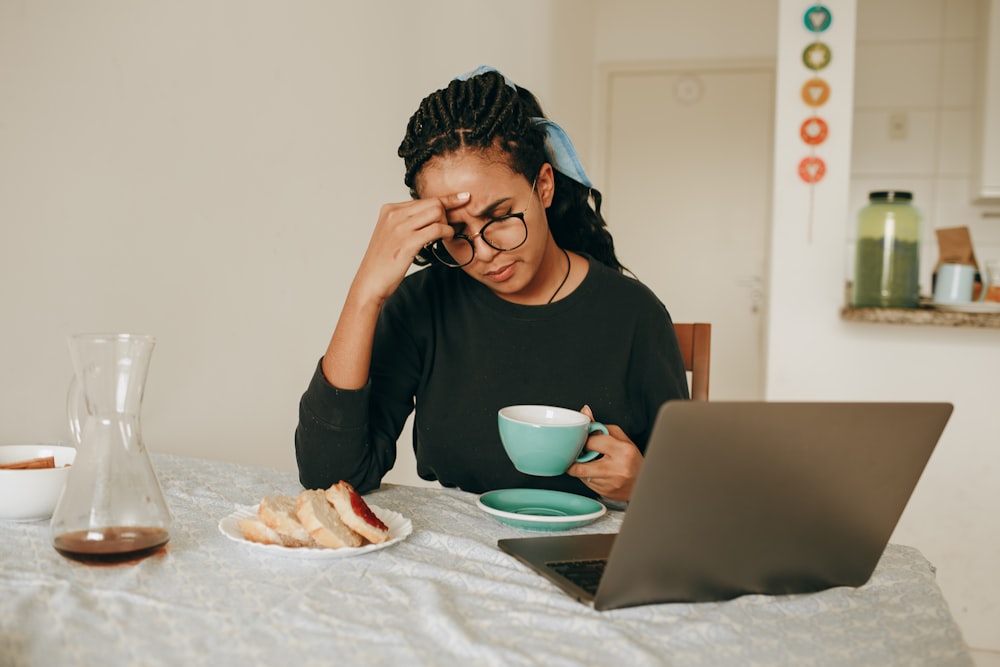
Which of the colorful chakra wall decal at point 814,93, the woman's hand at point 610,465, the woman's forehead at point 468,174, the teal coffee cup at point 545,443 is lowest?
the woman's hand at point 610,465

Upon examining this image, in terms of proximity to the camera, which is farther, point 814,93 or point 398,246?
point 814,93

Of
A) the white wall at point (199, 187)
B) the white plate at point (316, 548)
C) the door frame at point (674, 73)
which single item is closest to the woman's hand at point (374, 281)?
the white plate at point (316, 548)

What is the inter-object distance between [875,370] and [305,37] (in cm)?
187

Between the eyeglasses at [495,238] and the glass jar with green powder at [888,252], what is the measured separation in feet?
4.91

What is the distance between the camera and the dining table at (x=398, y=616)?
2.21ft

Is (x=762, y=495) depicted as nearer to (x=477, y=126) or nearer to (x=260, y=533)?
(x=260, y=533)

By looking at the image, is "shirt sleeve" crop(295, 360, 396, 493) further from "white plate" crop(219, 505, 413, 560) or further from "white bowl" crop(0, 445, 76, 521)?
"white bowl" crop(0, 445, 76, 521)

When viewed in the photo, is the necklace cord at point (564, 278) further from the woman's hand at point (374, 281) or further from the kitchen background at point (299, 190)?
the kitchen background at point (299, 190)

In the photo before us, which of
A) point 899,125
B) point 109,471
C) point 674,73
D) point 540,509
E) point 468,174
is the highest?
point 674,73

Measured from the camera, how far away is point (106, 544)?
83 cm

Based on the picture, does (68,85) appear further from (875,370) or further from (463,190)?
(875,370)

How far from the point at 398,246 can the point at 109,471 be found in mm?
523

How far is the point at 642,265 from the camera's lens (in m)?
4.58

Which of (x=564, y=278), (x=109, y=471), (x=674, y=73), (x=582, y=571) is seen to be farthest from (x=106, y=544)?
(x=674, y=73)
